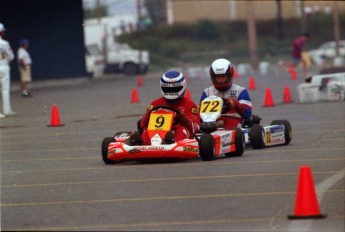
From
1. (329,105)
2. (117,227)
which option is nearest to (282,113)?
(329,105)

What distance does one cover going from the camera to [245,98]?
17.1 metres

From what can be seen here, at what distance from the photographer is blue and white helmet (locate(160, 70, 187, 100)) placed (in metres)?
16.0

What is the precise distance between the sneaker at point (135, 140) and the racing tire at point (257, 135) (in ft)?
6.85

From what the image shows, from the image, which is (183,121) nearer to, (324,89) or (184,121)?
(184,121)

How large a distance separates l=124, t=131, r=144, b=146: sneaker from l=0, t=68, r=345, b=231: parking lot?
1.06ft

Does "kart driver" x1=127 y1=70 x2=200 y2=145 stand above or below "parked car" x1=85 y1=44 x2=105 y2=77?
above

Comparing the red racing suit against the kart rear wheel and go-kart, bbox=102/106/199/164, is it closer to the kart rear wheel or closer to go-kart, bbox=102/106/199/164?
go-kart, bbox=102/106/199/164

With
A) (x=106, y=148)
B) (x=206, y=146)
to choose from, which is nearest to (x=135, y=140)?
(x=106, y=148)

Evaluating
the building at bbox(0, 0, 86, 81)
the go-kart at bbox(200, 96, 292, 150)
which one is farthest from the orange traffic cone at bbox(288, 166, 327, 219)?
the building at bbox(0, 0, 86, 81)

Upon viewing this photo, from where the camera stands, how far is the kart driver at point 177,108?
15523 mm

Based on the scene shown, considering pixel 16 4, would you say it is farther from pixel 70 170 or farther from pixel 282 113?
pixel 70 170

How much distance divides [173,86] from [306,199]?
20.6 feet

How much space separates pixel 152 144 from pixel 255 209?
14.8 ft

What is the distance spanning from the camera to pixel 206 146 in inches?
593
